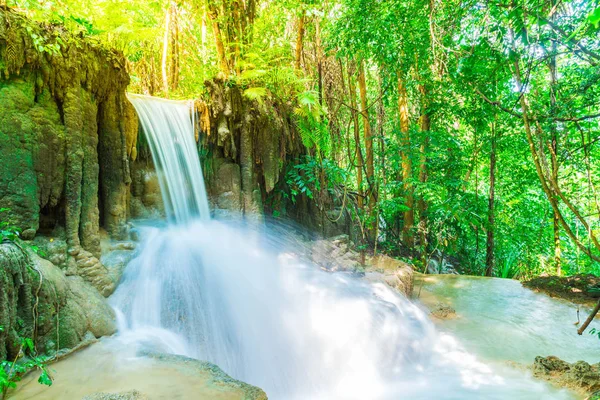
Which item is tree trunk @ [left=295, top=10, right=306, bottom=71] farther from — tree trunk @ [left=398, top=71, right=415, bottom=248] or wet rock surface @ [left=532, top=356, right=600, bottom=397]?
wet rock surface @ [left=532, top=356, right=600, bottom=397]

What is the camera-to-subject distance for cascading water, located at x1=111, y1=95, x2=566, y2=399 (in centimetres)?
471

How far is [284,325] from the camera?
5.53m

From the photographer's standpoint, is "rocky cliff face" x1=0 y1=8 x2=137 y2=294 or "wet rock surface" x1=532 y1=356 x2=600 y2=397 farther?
"rocky cliff face" x1=0 y1=8 x2=137 y2=294

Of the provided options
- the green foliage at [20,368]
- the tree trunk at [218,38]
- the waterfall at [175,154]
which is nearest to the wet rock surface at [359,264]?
the waterfall at [175,154]

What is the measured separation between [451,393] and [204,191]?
5969 millimetres

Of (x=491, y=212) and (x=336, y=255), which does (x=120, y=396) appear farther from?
(x=491, y=212)

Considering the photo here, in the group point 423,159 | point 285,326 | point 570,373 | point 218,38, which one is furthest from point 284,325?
point 218,38

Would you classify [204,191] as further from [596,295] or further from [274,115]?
[596,295]

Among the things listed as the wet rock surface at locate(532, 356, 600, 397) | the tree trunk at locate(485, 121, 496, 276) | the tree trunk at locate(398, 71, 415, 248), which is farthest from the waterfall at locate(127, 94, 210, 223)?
the tree trunk at locate(485, 121, 496, 276)

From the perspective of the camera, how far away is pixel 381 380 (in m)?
5.14

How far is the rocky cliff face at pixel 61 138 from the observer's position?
14.6ft

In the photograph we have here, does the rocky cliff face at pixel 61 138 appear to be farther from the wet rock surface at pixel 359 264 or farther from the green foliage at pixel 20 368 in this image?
the wet rock surface at pixel 359 264

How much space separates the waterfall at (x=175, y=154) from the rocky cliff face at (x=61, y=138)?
4.86 feet

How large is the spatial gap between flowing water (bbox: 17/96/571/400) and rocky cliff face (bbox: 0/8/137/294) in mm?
959
